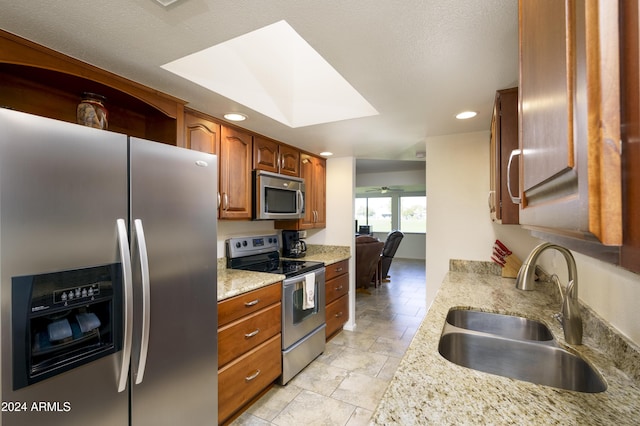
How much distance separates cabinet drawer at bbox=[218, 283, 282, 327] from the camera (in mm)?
1823

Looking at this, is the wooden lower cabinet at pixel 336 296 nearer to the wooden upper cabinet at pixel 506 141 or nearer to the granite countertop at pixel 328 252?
the granite countertop at pixel 328 252

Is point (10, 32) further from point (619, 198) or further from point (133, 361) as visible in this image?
point (619, 198)

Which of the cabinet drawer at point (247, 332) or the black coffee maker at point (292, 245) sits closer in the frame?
the cabinet drawer at point (247, 332)

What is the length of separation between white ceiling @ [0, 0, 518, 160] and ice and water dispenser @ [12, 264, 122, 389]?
96 centimetres

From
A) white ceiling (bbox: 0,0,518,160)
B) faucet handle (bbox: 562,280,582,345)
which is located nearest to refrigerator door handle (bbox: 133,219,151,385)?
white ceiling (bbox: 0,0,518,160)

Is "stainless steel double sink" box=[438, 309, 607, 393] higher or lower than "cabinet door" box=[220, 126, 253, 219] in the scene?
lower

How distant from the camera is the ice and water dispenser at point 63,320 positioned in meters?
0.94

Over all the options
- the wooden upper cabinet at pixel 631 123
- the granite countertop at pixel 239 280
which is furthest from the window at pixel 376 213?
the wooden upper cabinet at pixel 631 123

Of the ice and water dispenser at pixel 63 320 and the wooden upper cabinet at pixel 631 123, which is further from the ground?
the wooden upper cabinet at pixel 631 123

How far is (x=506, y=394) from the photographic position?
0.83 m

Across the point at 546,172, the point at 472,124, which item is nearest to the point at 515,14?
the point at 546,172

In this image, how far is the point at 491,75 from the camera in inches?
59.9

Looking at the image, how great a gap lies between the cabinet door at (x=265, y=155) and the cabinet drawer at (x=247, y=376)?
1.49 meters

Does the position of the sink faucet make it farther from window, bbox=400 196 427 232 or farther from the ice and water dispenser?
window, bbox=400 196 427 232
